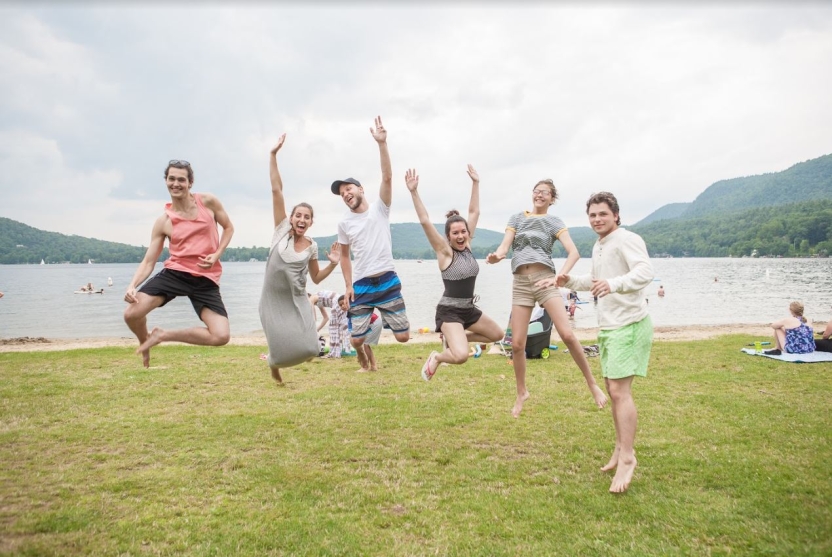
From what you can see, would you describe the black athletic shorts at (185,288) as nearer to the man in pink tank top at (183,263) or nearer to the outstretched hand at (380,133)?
the man in pink tank top at (183,263)

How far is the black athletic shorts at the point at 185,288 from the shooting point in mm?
6281

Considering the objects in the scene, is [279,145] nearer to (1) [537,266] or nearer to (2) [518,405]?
(1) [537,266]

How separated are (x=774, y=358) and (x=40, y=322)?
1625 inches

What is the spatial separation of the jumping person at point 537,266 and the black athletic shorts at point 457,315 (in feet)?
1.84

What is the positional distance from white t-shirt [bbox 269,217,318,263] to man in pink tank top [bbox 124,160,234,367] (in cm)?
71

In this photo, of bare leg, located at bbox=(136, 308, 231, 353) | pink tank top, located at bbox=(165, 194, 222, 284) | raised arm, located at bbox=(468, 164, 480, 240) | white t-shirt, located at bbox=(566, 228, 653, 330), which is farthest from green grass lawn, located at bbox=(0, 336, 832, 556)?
raised arm, located at bbox=(468, 164, 480, 240)

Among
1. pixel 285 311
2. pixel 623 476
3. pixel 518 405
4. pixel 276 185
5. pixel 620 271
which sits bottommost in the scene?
pixel 623 476

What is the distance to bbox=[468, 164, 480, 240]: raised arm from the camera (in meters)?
7.23

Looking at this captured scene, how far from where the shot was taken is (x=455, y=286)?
6.77 metres

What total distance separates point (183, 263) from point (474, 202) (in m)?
3.90

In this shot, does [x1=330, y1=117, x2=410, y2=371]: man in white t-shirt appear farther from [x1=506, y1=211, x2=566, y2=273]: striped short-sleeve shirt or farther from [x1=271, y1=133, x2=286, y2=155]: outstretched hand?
[x1=506, y1=211, x2=566, y2=273]: striped short-sleeve shirt

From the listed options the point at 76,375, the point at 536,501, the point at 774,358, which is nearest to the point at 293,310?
the point at 536,501

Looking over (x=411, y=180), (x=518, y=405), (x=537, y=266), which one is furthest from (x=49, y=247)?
(x=537, y=266)

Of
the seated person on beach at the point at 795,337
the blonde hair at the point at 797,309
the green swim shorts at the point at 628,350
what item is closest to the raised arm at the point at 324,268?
the green swim shorts at the point at 628,350
